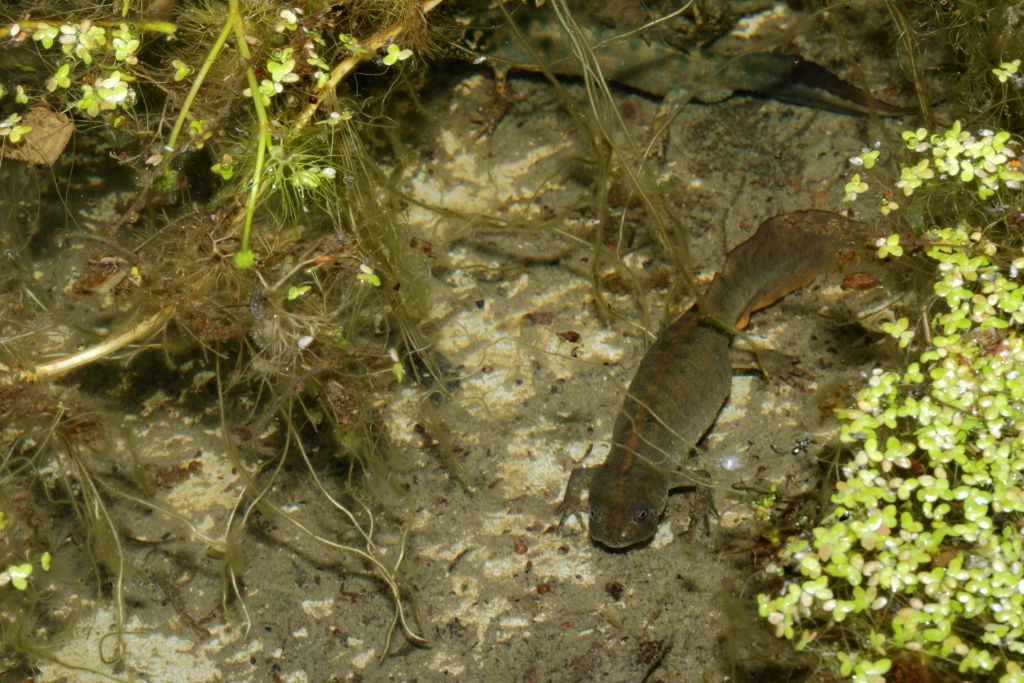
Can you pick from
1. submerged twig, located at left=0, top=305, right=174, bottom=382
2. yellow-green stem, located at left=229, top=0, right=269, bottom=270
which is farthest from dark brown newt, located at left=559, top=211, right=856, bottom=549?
submerged twig, located at left=0, top=305, right=174, bottom=382

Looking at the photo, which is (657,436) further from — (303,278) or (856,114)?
(856,114)

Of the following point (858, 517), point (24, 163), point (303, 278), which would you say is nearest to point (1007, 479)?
point (858, 517)

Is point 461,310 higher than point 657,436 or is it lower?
higher

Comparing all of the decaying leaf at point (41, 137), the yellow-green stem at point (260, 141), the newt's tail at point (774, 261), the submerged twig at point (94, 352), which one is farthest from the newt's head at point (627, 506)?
the decaying leaf at point (41, 137)

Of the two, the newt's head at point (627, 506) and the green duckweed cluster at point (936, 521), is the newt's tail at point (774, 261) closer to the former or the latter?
the newt's head at point (627, 506)

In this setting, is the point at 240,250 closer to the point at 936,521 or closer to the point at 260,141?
the point at 260,141
